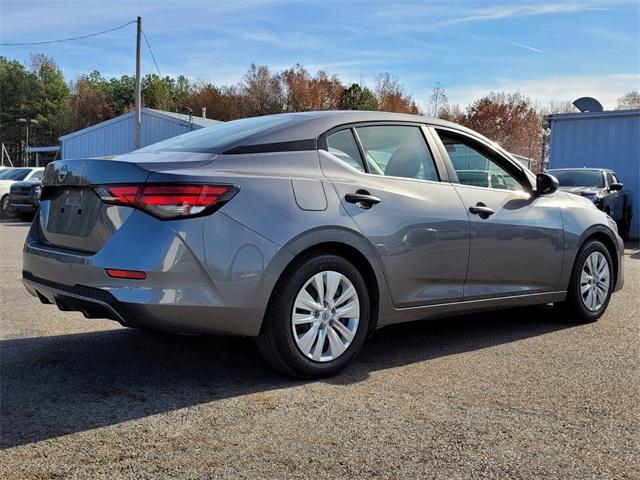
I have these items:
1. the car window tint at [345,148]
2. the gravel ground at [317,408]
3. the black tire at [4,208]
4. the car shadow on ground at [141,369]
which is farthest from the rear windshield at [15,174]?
the car window tint at [345,148]

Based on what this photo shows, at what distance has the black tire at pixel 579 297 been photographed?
545 cm

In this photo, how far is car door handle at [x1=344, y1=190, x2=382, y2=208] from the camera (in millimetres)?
3936

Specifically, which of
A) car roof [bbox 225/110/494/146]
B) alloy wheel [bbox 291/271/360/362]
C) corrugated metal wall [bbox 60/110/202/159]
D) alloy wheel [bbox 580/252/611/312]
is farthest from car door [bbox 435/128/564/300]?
corrugated metal wall [bbox 60/110/202/159]

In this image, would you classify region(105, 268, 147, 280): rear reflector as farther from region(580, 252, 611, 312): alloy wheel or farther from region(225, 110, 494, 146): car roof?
region(580, 252, 611, 312): alloy wheel

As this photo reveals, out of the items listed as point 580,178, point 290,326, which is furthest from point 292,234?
point 580,178

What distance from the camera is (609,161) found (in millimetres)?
18766

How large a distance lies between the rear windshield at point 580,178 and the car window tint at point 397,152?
36.8 ft

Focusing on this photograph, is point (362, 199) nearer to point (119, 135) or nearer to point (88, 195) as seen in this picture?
point (88, 195)

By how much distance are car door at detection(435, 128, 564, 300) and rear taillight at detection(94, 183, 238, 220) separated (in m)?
1.91

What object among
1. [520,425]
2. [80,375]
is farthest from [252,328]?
[520,425]

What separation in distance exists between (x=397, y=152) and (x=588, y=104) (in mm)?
17823

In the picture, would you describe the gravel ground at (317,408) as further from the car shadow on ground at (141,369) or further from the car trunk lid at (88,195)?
the car trunk lid at (88,195)

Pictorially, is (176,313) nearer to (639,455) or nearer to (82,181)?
(82,181)

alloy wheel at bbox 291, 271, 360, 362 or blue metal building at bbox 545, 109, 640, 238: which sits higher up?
blue metal building at bbox 545, 109, 640, 238
